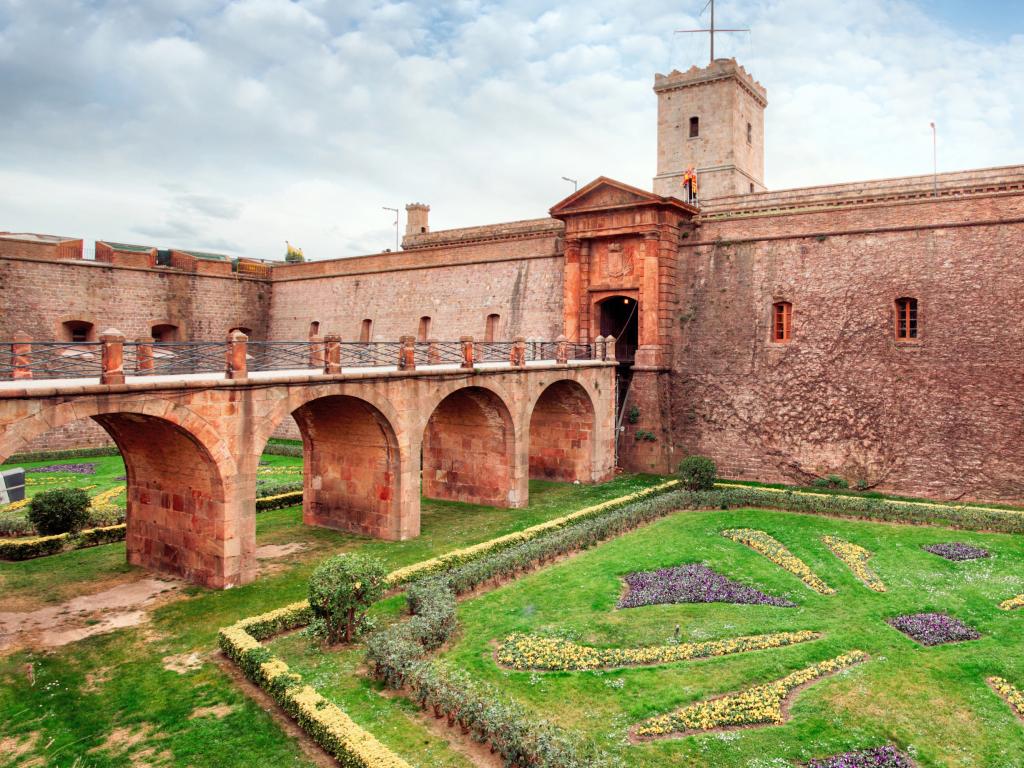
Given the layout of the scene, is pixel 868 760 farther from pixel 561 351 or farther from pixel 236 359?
pixel 561 351

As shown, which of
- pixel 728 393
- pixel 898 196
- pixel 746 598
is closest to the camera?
pixel 746 598

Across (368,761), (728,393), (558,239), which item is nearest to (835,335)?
(728,393)

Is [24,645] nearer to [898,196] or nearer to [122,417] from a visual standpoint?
[122,417]

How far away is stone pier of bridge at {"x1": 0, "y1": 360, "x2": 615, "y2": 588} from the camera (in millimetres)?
12805

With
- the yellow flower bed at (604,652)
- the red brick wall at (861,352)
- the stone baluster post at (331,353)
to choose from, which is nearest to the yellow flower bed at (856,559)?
the yellow flower bed at (604,652)

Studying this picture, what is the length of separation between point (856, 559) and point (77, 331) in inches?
1239

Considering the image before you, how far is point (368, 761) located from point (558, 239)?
79.3ft

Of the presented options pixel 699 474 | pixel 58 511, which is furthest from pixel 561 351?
pixel 58 511

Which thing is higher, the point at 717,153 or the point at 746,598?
the point at 717,153

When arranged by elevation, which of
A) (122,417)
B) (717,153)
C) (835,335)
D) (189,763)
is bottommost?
(189,763)

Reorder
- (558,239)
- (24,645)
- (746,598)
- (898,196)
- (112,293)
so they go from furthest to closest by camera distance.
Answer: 1. (112,293)
2. (558,239)
3. (898,196)
4. (746,598)
5. (24,645)

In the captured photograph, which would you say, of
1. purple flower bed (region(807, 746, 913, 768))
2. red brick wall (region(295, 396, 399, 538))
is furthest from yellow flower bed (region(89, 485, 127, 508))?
purple flower bed (region(807, 746, 913, 768))

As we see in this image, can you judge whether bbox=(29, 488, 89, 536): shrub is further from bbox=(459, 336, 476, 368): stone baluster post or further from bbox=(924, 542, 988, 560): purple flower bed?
bbox=(924, 542, 988, 560): purple flower bed

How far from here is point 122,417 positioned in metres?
13.8
